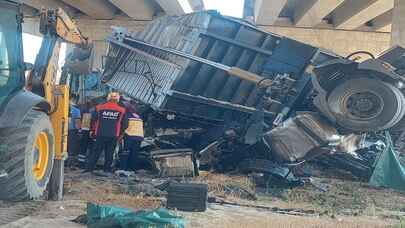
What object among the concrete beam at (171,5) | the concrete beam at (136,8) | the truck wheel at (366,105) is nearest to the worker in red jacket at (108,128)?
the truck wheel at (366,105)

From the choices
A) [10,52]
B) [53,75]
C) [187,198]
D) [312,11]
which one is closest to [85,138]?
[53,75]

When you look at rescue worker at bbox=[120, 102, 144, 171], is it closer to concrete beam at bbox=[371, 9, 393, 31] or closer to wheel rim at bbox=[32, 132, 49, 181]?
wheel rim at bbox=[32, 132, 49, 181]

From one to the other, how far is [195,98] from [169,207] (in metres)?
4.01

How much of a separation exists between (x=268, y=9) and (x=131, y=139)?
12.3 meters

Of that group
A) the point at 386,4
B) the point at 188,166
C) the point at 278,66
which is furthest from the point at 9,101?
the point at 386,4

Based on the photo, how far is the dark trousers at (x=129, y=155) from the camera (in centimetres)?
995

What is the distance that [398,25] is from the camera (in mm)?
15938

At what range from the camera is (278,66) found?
9.97 metres

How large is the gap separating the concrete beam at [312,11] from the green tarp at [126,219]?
16.3 meters

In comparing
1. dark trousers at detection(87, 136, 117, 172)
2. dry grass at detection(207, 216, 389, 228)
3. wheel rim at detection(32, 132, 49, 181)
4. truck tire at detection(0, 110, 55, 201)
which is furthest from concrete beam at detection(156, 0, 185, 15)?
dry grass at detection(207, 216, 389, 228)

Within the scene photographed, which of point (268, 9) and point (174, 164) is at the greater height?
point (268, 9)

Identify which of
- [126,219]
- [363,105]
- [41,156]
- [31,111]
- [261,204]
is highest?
[363,105]

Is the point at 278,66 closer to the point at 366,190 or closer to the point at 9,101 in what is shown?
the point at 366,190

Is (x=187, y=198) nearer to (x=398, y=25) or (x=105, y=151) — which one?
(x=105, y=151)
